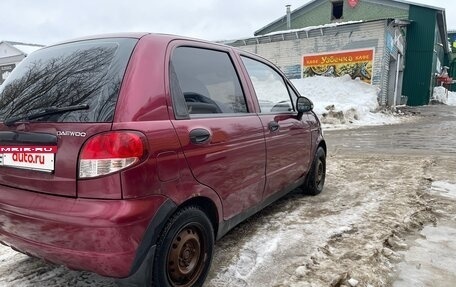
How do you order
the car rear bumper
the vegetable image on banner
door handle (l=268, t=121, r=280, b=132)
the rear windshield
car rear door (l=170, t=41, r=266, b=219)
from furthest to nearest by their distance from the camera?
the vegetable image on banner
door handle (l=268, t=121, r=280, b=132)
car rear door (l=170, t=41, r=266, b=219)
the rear windshield
the car rear bumper

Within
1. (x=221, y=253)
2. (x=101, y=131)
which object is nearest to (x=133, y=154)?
(x=101, y=131)

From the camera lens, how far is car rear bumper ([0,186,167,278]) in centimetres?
204

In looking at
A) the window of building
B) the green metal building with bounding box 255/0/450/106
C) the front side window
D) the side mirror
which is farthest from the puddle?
the window of building

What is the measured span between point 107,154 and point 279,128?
6.37 feet

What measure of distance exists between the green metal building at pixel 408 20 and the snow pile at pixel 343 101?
7130 millimetres

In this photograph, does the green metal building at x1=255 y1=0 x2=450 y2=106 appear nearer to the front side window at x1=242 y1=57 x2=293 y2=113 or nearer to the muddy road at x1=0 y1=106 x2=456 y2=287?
the muddy road at x1=0 y1=106 x2=456 y2=287

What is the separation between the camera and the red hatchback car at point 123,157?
6.81ft

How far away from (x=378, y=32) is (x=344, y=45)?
6.21ft

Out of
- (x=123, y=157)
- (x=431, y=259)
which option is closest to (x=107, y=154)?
(x=123, y=157)

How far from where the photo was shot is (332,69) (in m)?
21.4

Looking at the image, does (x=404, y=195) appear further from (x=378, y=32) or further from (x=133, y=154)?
(x=378, y=32)

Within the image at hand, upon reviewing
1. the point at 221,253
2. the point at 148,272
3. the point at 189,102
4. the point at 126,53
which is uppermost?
the point at 126,53

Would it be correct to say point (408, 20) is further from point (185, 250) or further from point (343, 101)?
point (185, 250)

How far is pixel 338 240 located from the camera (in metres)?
3.45
